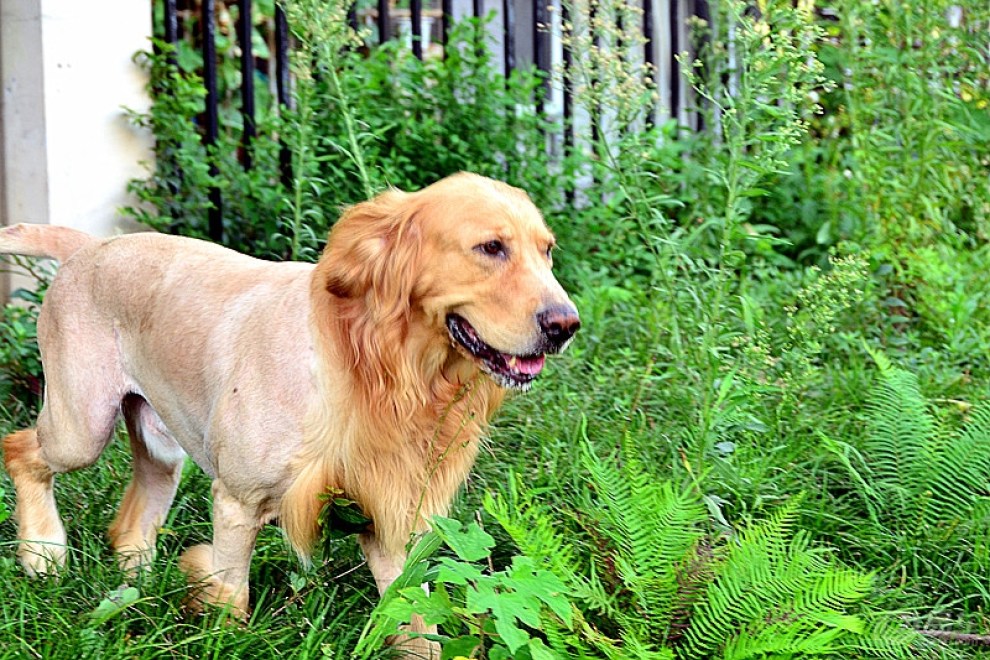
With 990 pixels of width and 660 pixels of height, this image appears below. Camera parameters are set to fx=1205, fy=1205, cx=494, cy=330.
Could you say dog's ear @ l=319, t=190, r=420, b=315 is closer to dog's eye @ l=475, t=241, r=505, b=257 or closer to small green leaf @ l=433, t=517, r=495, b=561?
dog's eye @ l=475, t=241, r=505, b=257

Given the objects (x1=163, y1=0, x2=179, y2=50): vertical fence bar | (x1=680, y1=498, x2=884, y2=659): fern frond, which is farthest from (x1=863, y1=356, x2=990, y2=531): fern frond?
(x1=163, y1=0, x2=179, y2=50): vertical fence bar

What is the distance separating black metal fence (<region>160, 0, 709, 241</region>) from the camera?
4.90m

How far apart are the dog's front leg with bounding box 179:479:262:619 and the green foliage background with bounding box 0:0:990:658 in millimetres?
72

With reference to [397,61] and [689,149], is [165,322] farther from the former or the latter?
[689,149]

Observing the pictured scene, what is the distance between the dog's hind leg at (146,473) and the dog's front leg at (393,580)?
0.71m

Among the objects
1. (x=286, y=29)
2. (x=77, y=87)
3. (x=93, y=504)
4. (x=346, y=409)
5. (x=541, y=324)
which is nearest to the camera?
(x=541, y=324)

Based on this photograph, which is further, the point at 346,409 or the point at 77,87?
the point at 77,87

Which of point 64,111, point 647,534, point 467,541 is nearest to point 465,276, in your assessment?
point 467,541

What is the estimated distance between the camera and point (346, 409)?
2643 mm

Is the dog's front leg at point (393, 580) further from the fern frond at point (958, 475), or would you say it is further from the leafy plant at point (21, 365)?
the leafy plant at point (21, 365)

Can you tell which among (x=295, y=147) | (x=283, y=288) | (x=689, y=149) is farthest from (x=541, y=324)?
(x=689, y=149)

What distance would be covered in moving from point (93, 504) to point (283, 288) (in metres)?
1.10

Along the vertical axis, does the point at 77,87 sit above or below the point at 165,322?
above

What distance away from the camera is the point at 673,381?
4.04 metres
